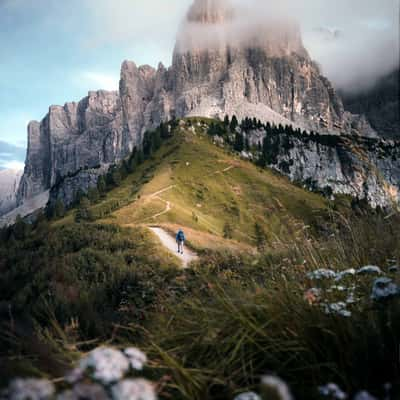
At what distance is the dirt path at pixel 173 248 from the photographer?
29378mm

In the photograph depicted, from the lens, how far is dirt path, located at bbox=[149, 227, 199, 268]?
29378mm

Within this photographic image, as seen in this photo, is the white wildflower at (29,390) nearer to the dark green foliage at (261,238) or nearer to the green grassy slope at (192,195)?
the dark green foliage at (261,238)

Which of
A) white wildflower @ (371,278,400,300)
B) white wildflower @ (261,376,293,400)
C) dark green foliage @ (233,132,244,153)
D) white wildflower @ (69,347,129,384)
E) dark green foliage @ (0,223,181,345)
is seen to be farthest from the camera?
dark green foliage @ (233,132,244,153)

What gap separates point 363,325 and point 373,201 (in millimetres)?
186979

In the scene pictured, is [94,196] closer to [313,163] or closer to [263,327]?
[263,327]

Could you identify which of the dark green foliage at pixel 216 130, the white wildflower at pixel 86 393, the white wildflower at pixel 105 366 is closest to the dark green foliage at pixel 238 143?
the dark green foliage at pixel 216 130

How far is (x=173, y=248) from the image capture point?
34625mm

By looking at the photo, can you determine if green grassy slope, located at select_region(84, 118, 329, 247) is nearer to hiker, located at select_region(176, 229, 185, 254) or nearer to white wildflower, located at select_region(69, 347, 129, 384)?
hiker, located at select_region(176, 229, 185, 254)

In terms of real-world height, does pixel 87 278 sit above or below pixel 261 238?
below

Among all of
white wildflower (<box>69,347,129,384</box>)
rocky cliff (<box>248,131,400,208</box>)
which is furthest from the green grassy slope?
rocky cliff (<box>248,131,400,208</box>)

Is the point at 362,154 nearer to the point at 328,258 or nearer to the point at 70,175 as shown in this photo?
the point at 328,258

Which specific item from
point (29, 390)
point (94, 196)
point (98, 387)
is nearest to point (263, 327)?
point (98, 387)

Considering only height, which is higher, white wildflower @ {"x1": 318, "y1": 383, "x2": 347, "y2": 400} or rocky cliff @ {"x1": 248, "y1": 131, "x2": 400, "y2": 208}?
rocky cliff @ {"x1": 248, "y1": 131, "x2": 400, "y2": 208}

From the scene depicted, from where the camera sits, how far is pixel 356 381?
2650mm
